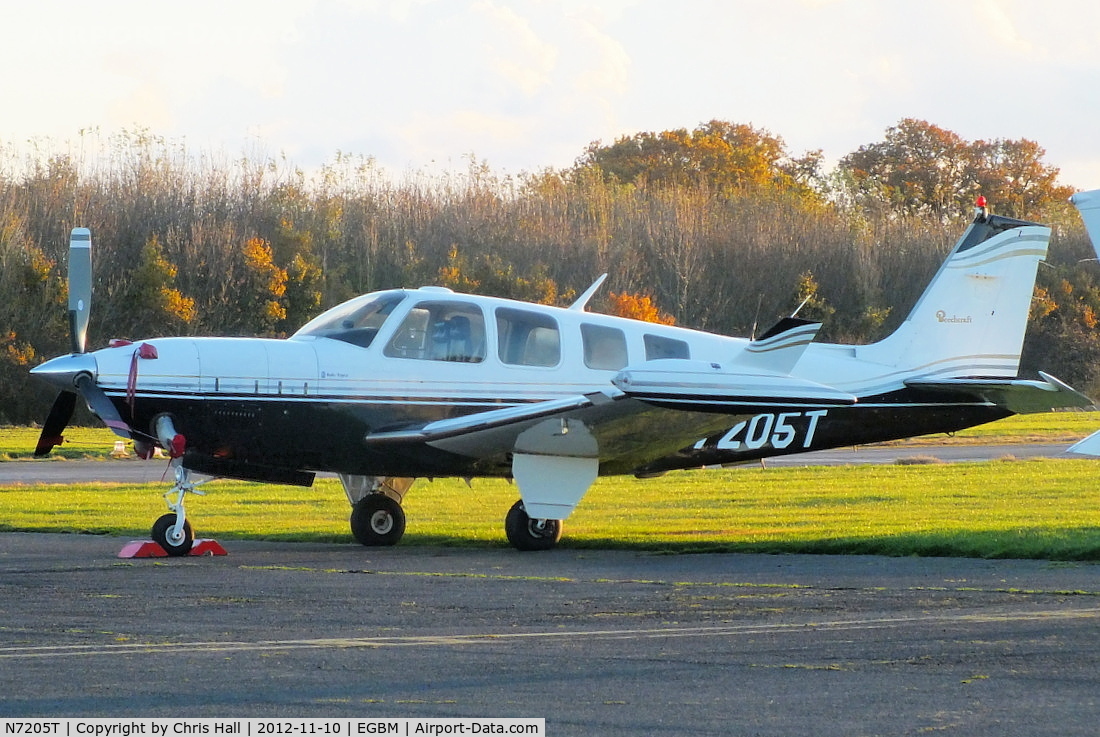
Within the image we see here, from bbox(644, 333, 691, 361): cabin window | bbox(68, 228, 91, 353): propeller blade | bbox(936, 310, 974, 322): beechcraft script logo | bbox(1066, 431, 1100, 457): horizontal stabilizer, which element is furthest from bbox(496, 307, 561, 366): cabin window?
bbox(1066, 431, 1100, 457): horizontal stabilizer

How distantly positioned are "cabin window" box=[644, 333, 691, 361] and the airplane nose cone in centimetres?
507

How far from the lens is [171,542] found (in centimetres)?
1214

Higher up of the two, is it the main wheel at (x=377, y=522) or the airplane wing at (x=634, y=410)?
the airplane wing at (x=634, y=410)

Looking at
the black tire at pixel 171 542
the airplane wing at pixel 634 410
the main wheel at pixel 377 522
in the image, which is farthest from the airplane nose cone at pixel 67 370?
the main wheel at pixel 377 522

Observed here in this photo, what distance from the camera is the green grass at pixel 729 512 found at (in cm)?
1284

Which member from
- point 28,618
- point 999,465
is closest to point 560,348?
point 28,618

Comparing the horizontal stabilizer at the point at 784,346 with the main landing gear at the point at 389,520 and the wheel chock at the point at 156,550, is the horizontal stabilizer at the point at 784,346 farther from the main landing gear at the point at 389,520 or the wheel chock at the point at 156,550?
the wheel chock at the point at 156,550

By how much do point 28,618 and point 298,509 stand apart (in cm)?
1021

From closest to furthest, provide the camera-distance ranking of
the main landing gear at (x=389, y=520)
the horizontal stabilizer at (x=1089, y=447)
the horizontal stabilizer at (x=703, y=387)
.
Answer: the horizontal stabilizer at (x=1089, y=447)
the horizontal stabilizer at (x=703, y=387)
the main landing gear at (x=389, y=520)

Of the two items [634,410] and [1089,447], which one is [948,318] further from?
[1089,447]

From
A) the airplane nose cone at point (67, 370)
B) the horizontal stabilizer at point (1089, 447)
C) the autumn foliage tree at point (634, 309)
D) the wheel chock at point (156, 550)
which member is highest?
the autumn foliage tree at point (634, 309)

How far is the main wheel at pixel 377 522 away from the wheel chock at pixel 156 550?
5.18 ft

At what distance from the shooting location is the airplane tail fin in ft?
48.4

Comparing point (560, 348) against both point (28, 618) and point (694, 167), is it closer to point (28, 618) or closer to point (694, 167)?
point (28, 618)
